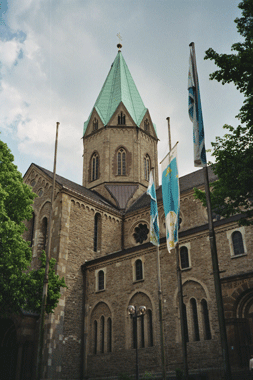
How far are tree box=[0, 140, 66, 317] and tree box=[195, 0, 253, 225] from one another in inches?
373

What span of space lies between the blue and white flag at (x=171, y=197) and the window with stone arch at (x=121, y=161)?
21.7 m

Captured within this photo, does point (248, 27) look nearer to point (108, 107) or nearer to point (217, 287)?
point (217, 287)

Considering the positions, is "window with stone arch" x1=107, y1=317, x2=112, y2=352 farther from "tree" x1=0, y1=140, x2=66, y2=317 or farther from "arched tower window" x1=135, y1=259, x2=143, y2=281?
"tree" x1=0, y1=140, x2=66, y2=317

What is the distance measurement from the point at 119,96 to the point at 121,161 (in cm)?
862

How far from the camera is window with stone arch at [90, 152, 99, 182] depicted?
129ft

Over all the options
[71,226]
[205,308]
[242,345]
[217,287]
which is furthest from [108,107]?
[217,287]

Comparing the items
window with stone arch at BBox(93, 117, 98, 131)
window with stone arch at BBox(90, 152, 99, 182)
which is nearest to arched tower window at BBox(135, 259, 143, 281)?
window with stone arch at BBox(90, 152, 99, 182)

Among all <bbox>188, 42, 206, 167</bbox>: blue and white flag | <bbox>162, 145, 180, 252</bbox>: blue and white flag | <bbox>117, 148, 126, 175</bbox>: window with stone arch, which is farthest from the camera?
<bbox>117, 148, 126, 175</bbox>: window with stone arch

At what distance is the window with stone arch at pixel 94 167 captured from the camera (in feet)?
129

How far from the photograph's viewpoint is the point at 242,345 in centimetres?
1759

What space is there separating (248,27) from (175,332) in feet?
53.1

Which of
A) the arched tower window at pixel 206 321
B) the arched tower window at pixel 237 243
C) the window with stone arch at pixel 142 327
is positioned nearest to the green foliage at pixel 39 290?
the window with stone arch at pixel 142 327

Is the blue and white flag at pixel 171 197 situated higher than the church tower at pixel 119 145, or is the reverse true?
the church tower at pixel 119 145

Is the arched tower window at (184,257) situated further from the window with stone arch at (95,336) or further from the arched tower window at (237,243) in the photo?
the window with stone arch at (95,336)
